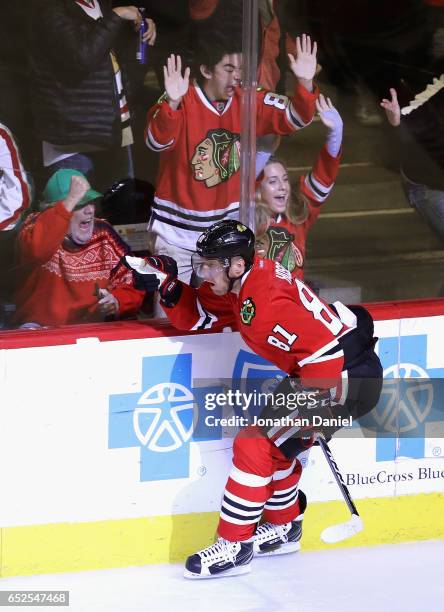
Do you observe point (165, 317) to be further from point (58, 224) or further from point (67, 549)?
point (67, 549)

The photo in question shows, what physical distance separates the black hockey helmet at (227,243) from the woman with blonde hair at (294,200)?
51 centimetres

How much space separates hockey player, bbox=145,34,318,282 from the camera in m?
4.03

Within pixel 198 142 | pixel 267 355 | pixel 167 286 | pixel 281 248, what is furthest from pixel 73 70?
pixel 267 355

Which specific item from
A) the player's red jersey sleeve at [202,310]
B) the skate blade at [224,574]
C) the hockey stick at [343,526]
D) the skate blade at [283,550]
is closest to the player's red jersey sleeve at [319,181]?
the player's red jersey sleeve at [202,310]

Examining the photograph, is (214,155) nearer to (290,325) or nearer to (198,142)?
(198,142)

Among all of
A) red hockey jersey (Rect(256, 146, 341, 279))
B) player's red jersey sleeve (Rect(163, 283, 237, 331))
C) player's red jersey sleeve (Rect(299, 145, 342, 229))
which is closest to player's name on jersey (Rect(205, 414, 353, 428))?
player's red jersey sleeve (Rect(163, 283, 237, 331))

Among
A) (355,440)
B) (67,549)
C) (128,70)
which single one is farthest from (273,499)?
(128,70)

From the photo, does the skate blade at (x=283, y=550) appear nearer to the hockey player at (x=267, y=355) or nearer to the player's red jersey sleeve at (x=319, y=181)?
the hockey player at (x=267, y=355)

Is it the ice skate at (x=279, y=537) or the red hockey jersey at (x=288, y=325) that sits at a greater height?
the red hockey jersey at (x=288, y=325)

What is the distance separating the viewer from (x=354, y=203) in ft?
14.4

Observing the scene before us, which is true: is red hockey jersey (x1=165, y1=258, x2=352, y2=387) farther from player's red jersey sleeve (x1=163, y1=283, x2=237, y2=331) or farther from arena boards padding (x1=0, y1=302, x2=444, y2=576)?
arena boards padding (x1=0, y1=302, x2=444, y2=576)

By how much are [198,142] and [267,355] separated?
75 cm

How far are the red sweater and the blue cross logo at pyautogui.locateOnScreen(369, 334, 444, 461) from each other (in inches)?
31.8

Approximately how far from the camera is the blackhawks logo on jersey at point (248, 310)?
11.9ft
